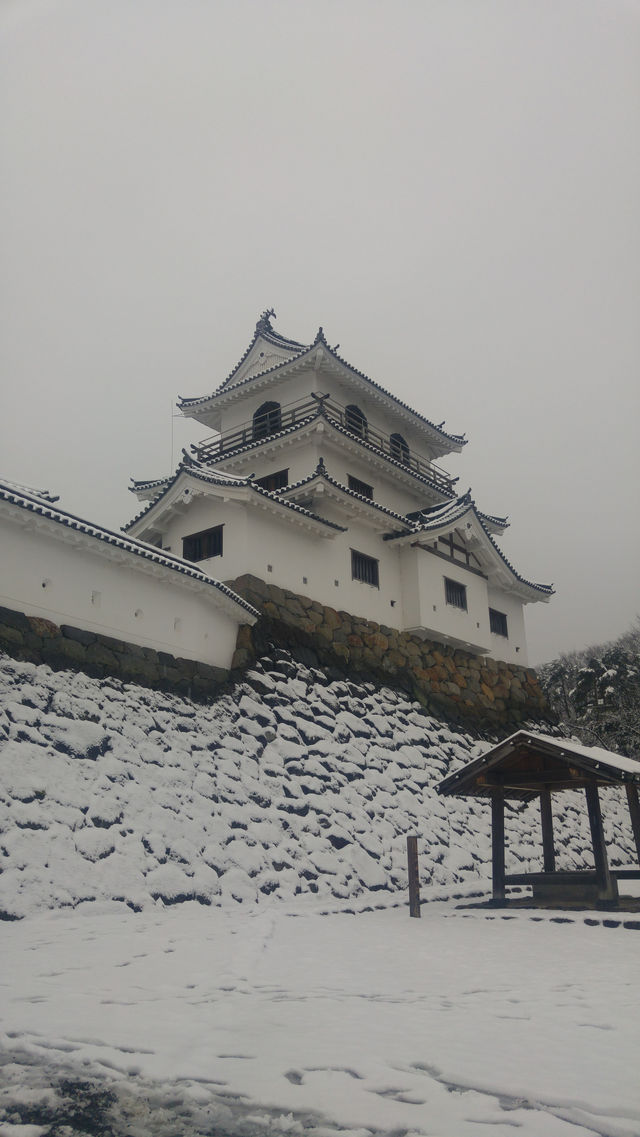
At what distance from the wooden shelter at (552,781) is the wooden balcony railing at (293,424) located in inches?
486

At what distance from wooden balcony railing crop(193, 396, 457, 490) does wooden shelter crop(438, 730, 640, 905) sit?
12.3 m

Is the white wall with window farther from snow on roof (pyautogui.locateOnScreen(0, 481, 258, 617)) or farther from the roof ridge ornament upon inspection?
the roof ridge ornament

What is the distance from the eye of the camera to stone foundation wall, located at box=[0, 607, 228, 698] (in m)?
12.2

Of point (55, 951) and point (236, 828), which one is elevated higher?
point (236, 828)

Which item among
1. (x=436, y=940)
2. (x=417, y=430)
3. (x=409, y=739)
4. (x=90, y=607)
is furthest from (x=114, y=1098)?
(x=417, y=430)

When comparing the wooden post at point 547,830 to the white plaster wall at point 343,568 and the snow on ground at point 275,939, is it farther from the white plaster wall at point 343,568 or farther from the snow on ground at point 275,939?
the white plaster wall at point 343,568

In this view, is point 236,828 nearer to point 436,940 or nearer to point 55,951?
point 436,940

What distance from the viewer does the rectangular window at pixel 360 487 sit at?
23.2 metres

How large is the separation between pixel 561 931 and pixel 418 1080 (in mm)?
6699

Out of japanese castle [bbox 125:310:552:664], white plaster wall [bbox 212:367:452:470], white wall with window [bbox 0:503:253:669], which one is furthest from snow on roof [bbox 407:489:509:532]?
white wall with window [bbox 0:503:253:669]

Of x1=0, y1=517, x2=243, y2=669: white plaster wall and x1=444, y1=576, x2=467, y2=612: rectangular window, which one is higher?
x1=444, y1=576, x2=467, y2=612: rectangular window

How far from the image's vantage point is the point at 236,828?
499 inches

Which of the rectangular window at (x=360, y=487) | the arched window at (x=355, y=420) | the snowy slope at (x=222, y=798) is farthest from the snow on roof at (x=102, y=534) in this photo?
the arched window at (x=355, y=420)

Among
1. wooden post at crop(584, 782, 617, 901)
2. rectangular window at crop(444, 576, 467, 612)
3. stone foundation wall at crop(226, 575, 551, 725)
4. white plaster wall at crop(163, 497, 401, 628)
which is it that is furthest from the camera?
rectangular window at crop(444, 576, 467, 612)
